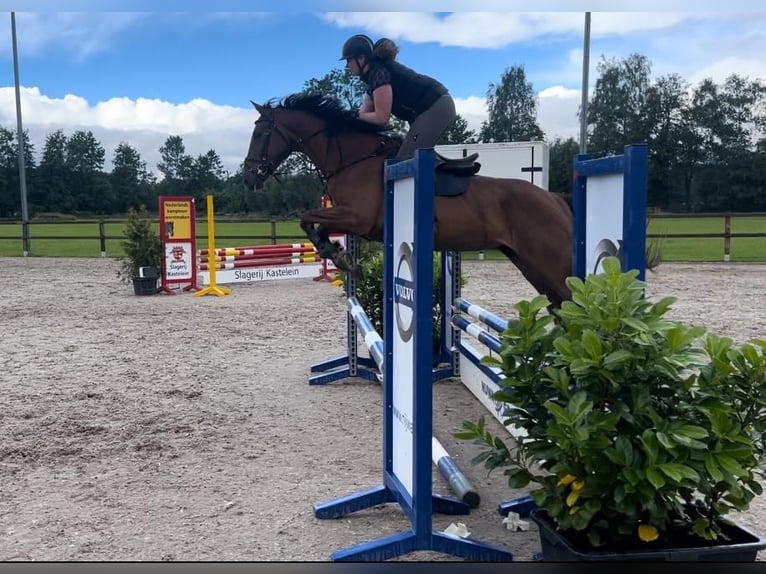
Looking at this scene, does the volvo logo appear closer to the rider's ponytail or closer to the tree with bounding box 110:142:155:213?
the rider's ponytail

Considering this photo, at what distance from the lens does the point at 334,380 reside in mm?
4844

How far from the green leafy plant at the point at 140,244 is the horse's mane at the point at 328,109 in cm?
580

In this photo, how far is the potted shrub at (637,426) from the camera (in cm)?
170

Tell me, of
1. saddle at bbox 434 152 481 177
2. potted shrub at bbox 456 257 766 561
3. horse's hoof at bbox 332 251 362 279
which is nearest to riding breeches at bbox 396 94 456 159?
saddle at bbox 434 152 481 177

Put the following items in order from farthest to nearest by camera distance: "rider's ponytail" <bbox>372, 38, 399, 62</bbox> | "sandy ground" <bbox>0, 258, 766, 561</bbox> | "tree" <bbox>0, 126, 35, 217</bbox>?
1. "tree" <bbox>0, 126, 35, 217</bbox>
2. "rider's ponytail" <bbox>372, 38, 399, 62</bbox>
3. "sandy ground" <bbox>0, 258, 766, 561</bbox>

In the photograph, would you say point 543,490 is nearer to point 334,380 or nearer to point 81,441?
point 81,441

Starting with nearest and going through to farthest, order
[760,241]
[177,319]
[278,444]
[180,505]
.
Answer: [180,505] < [278,444] < [177,319] < [760,241]

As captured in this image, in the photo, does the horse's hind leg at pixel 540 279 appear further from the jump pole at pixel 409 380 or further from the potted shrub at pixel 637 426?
the potted shrub at pixel 637 426

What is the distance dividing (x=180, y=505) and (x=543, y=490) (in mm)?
1452

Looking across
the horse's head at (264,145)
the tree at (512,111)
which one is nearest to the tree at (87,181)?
the tree at (512,111)

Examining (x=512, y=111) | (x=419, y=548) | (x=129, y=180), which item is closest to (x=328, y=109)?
(x=419, y=548)

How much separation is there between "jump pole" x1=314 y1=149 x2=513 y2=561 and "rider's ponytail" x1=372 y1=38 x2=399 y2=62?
1.42 metres

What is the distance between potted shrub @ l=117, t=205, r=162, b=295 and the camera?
9.60 metres

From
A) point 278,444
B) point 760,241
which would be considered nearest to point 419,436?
point 278,444
